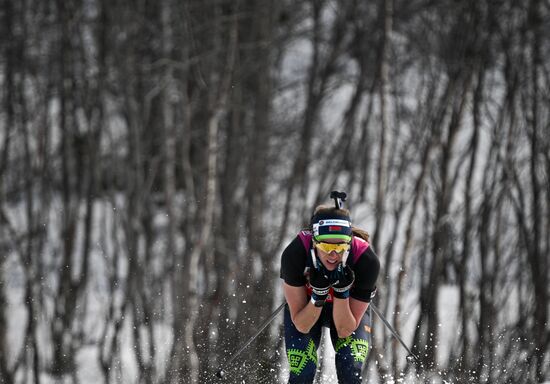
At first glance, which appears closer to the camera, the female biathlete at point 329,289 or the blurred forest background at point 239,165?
the female biathlete at point 329,289

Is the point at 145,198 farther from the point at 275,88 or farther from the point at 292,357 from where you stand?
the point at 292,357

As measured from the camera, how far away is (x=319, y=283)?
20.1 feet

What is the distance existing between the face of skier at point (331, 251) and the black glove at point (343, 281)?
0.18 feet

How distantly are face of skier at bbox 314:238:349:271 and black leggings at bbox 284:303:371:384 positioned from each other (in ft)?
2.19

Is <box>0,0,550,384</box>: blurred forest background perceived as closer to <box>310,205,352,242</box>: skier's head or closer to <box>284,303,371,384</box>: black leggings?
<box>284,303,371,384</box>: black leggings

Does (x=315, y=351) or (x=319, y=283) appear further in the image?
(x=315, y=351)

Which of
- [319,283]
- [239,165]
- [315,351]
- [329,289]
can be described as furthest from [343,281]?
[239,165]

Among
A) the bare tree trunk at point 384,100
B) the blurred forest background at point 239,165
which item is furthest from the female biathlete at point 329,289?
the bare tree trunk at point 384,100

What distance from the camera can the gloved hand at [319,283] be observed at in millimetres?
6141

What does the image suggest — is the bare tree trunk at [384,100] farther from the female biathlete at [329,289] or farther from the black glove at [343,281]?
the black glove at [343,281]

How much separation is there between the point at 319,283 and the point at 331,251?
0.68 ft

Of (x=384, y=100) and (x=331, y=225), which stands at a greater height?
(x=384, y=100)

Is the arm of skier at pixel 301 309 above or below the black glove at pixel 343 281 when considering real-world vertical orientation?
below

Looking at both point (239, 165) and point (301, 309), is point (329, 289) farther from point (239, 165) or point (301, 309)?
point (239, 165)
